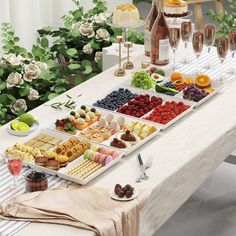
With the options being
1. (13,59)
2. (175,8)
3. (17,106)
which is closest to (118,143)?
(17,106)

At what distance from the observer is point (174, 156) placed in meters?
2.31

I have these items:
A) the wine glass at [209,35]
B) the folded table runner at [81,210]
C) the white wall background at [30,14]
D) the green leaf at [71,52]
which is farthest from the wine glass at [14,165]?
the white wall background at [30,14]

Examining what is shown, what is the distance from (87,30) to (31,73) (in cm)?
68

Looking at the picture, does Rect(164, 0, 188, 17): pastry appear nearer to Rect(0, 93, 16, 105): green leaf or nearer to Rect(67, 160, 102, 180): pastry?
Rect(0, 93, 16, 105): green leaf

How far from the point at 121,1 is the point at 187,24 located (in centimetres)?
273

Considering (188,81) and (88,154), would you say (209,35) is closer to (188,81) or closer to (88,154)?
(188,81)

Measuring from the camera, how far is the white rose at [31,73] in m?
3.08

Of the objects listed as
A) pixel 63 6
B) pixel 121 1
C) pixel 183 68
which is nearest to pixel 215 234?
pixel 183 68

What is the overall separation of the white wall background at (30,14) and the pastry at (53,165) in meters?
2.31

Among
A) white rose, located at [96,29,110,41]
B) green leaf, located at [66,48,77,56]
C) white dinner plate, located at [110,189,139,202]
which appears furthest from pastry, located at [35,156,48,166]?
white rose, located at [96,29,110,41]

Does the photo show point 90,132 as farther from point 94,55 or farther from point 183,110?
point 94,55

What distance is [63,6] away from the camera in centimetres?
492

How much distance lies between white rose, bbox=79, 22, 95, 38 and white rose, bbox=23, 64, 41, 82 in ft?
2.09

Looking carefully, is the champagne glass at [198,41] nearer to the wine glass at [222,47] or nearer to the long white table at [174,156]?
the wine glass at [222,47]
